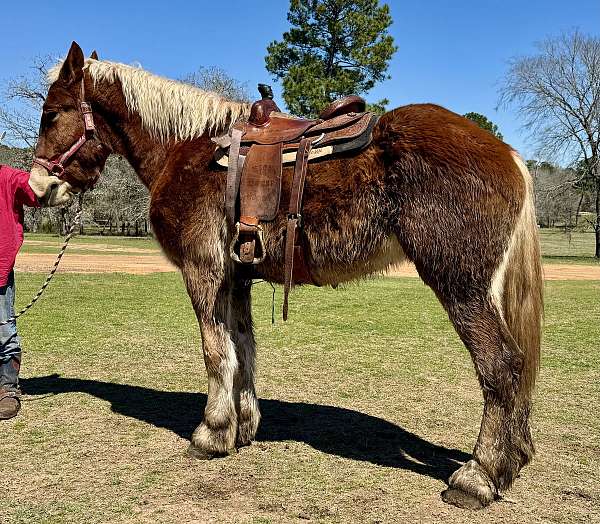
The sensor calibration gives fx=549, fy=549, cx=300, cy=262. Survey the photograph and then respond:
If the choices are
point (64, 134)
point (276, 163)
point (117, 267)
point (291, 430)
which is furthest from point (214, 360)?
point (117, 267)

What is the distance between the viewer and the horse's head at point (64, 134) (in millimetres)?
4168

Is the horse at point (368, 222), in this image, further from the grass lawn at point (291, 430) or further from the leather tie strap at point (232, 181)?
the grass lawn at point (291, 430)

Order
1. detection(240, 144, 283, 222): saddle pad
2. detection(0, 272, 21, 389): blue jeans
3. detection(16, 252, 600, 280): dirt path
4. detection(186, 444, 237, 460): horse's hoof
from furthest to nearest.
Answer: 1. detection(16, 252, 600, 280): dirt path
2. detection(0, 272, 21, 389): blue jeans
3. detection(186, 444, 237, 460): horse's hoof
4. detection(240, 144, 283, 222): saddle pad

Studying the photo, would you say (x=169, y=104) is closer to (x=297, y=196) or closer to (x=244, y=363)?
(x=297, y=196)

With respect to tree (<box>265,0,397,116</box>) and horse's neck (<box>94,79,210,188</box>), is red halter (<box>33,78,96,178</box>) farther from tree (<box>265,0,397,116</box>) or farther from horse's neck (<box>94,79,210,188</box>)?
tree (<box>265,0,397,116</box>)

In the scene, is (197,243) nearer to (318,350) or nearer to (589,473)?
(589,473)

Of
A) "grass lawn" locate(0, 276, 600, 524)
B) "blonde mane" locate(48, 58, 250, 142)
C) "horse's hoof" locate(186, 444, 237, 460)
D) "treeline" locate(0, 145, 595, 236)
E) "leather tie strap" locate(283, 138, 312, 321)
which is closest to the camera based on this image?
Result: "grass lawn" locate(0, 276, 600, 524)

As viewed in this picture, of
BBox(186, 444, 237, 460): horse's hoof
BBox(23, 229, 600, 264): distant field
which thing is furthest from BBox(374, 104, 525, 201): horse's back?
BBox(23, 229, 600, 264): distant field

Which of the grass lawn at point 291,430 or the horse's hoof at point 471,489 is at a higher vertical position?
the horse's hoof at point 471,489

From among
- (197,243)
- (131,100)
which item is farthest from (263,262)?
(131,100)

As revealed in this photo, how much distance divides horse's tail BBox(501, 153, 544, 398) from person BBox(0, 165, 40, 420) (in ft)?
12.1

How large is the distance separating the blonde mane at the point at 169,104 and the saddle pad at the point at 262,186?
0.60 metres

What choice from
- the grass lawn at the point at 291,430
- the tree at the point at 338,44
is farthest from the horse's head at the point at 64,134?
the tree at the point at 338,44

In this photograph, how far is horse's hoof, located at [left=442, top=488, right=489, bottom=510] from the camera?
3.20 meters
